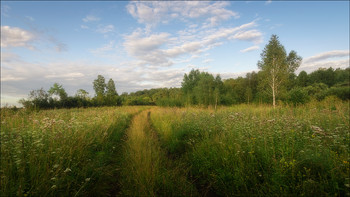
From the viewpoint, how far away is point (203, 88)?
1165 inches

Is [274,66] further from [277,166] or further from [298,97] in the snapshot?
[277,166]

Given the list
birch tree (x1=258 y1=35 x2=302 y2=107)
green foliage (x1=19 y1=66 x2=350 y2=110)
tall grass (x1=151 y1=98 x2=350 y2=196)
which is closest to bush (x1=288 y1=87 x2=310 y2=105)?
green foliage (x1=19 y1=66 x2=350 y2=110)

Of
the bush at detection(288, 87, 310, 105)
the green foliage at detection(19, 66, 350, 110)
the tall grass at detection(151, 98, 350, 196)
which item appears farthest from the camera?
the green foliage at detection(19, 66, 350, 110)

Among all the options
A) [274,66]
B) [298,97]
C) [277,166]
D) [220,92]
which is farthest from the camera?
[220,92]

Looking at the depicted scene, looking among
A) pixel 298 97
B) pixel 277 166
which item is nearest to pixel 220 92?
pixel 298 97

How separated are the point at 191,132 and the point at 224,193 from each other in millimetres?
3564

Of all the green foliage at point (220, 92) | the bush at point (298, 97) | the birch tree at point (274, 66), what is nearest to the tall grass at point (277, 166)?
the green foliage at point (220, 92)

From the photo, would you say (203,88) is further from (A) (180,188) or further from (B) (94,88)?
(B) (94,88)

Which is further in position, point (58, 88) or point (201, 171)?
point (58, 88)

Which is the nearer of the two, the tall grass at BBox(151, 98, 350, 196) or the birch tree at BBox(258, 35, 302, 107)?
the tall grass at BBox(151, 98, 350, 196)

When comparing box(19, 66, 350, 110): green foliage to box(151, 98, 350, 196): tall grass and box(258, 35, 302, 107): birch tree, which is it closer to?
box(258, 35, 302, 107): birch tree

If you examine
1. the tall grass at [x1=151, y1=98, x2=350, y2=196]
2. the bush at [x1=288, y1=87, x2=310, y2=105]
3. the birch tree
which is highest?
the birch tree

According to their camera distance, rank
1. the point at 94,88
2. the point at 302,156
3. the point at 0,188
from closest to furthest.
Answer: the point at 0,188 < the point at 302,156 < the point at 94,88

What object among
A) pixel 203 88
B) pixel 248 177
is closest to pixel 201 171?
pixel 248 177
